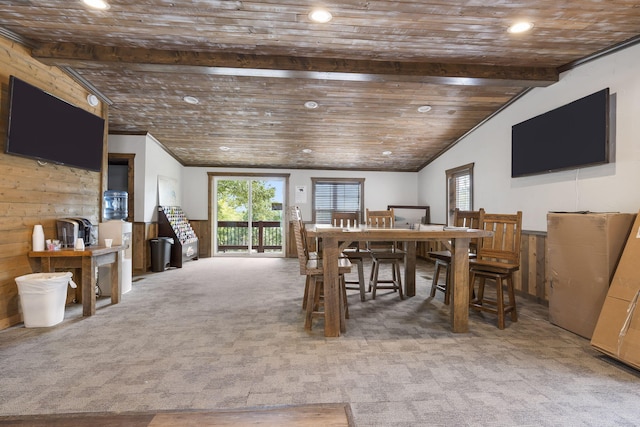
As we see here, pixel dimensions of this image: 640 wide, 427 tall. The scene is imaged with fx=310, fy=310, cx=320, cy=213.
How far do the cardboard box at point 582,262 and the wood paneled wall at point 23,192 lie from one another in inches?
206

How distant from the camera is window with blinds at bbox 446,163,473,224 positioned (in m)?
5.51

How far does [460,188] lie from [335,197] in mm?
2960

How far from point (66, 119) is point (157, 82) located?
1126 millimetres

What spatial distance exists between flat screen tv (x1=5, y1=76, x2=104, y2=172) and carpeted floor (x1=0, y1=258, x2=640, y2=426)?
1713 millimetres

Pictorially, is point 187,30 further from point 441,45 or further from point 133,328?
point 133,328

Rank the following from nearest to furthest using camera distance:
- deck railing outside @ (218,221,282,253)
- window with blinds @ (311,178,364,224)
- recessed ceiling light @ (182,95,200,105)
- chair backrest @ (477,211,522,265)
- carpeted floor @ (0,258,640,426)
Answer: carpeted floor @ (0,258,640,426)
chair backrest @ (477,211,522,265)
recessed ceiling light @ (182,95,200,105)
window with blinds @ (311,178,364,224)
deck railing outside @ (218,221,282,253)

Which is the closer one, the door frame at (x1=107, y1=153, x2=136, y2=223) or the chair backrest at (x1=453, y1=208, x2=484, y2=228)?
the chair backrest at (x1=453, y1=208, x2=484, y2=228)

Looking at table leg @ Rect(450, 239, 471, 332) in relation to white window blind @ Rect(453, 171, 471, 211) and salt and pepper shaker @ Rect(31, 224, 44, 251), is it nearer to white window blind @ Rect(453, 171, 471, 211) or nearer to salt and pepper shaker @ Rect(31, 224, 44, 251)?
white window blind @ Rect(453, 171, 471, 211)

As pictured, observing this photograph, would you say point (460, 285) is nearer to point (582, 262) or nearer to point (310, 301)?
point (582, 262)

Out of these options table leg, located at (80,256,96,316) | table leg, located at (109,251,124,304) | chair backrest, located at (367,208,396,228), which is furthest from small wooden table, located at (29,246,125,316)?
chair backrest, located at (367,208,396,228)

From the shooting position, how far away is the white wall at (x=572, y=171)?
2.84 m

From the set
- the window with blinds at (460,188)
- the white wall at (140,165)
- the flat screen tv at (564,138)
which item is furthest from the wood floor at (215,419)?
the window with blinds at (460,188)

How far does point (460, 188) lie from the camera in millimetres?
5922

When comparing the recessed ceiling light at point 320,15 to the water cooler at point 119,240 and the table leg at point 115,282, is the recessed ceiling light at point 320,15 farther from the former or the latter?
the table leg at point 115,282
